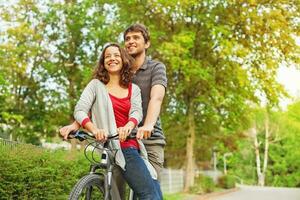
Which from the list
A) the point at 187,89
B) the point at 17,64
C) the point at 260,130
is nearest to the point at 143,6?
the point at 187,89

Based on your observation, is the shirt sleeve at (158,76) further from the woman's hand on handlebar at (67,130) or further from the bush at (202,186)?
the bush at (202,186)

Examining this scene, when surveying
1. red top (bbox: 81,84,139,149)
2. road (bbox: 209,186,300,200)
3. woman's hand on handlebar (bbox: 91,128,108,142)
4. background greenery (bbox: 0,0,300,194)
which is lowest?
road (bbox: 209,186,300,200)

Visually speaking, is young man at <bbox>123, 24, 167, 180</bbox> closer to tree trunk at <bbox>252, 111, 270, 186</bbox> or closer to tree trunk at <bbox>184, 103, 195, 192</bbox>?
tree trunk at <bbox>184, 103, 195, 192</bbox>

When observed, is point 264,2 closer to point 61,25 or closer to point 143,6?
point 143,6

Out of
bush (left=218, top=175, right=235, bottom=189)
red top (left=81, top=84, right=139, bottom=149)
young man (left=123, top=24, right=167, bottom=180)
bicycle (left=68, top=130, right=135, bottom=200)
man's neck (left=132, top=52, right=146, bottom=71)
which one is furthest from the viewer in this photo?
bush (left=218, top=175, right=235, bottom=189)

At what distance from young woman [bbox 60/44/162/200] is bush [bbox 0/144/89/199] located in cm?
266

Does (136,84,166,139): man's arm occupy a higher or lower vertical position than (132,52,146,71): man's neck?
lower

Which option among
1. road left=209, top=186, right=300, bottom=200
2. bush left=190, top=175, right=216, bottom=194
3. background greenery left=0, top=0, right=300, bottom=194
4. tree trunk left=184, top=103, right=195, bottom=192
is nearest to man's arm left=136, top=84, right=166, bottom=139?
background greenery left=0, top=0, right=300, bottom=194

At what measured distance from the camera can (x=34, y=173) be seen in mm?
6539

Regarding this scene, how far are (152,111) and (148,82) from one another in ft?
1.10

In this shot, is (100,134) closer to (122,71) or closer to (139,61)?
(122,71)

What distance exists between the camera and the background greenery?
22.0 metres

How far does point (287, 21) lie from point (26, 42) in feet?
40.9

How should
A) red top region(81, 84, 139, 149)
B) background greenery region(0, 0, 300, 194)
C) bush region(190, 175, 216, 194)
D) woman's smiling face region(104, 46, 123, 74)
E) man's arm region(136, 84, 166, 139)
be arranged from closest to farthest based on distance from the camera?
man's arm region(136, 84, 166, 139) < red top region(81, 84, 139, 149) < woman's smiling face region(104, 46, 123, 74) < background greenery region(0, 0, 300, 194) < bush region(190, 175, 216, 194)
